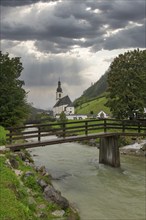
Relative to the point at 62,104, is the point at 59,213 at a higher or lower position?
lower

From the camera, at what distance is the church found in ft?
486

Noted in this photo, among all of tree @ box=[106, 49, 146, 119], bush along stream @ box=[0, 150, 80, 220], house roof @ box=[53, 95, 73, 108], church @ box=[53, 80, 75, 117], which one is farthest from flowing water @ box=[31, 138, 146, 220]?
house roof @ box=[53, 95, 73, 108]

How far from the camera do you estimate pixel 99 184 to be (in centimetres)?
2072

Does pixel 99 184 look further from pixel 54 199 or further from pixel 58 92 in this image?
pixel 58 92

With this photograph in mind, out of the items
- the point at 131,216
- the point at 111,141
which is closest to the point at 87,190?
the point at 131,216

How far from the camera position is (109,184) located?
20828mm

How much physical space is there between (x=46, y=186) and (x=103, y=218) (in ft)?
9.46

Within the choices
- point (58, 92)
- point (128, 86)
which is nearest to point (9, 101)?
point (128, 86)

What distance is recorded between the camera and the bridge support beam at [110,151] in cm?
2739

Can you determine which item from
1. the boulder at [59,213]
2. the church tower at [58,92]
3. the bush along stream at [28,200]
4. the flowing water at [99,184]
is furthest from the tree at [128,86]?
the church tower at [58,92]

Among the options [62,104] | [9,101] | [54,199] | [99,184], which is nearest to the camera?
[54,199]

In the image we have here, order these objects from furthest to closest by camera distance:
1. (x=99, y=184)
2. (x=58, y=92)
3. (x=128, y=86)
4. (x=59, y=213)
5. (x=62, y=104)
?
(x=58, y=92) < (x=62, y=104) < (x=128, y=86) < (x=99, y=184) < (x=59, y=213)

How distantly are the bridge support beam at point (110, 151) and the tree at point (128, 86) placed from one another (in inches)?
594

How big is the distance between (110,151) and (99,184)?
763cm
